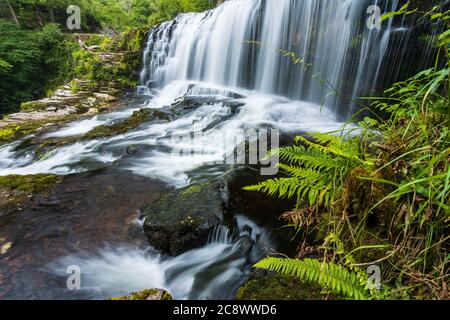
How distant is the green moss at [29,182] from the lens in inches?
178

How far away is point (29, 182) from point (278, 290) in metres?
4.68

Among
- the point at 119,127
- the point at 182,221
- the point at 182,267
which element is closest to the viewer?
the point at 182,267

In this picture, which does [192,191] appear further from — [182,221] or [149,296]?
[149,296]

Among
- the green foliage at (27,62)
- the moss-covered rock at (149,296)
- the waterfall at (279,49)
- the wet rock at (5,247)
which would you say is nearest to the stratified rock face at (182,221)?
the moss-covered rock at (149,296)

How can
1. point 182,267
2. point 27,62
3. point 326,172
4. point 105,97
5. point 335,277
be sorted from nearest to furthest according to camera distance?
point 335,277 < point 326,172 < point 182,267 < point 105,97 < point 27,62

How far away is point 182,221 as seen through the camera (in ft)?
10.5

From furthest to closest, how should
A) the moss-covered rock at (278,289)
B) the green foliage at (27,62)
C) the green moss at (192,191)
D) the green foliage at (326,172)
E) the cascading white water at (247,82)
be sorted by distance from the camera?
the green foliage at (27,62), the cascading white water at (247,82), the green moss at (192,191), the green foliage at (326,172), the moss-covered rock at (278,289)

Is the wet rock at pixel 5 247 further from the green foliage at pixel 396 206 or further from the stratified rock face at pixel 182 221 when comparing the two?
the green foliage at pixel 396 206

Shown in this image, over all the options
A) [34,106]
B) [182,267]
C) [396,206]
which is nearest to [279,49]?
[396,206]

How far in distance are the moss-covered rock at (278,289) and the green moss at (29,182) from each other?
13.3 ft

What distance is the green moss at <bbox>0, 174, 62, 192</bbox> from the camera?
4512 millimetres

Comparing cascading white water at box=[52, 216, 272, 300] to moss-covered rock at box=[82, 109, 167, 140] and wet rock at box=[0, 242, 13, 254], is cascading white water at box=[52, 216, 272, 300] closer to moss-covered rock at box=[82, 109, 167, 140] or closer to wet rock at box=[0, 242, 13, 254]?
wet rock at box=[0, 242, 13, 254]

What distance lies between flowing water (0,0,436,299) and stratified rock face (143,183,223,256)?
0.12 metres

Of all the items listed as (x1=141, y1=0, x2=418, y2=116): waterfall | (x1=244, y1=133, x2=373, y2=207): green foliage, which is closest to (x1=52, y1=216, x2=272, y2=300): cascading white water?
(x1=244, y1=133, x2=373, y2=207): green foliage
